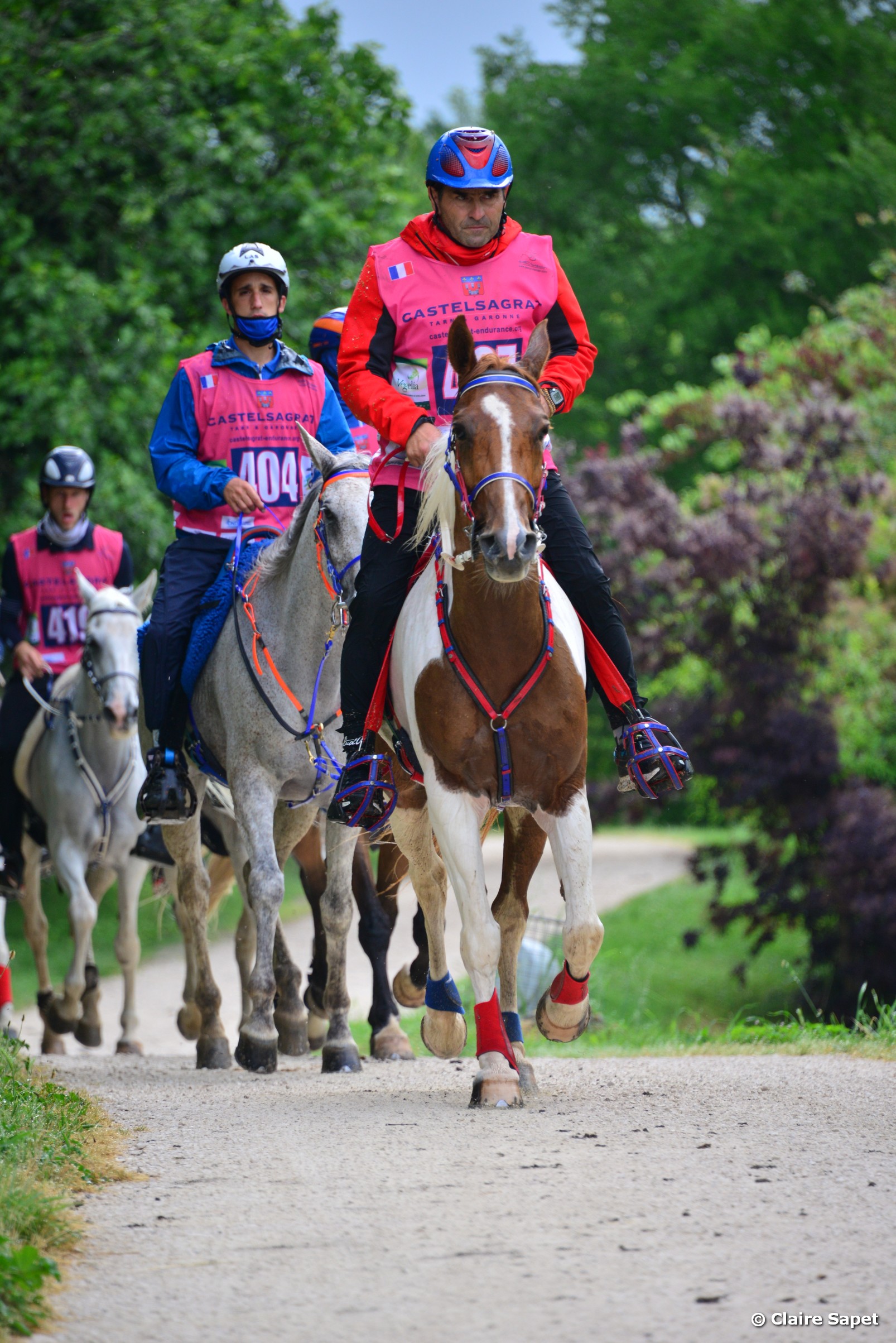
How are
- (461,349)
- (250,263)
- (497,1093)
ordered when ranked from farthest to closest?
(250,263) → (497,1093) → (461,349)

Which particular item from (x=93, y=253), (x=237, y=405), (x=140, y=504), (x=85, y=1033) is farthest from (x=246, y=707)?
(x=93, y=253)

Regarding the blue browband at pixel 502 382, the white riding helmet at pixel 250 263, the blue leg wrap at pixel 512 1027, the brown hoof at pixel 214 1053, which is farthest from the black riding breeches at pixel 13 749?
the blue browband at pixel 502 382

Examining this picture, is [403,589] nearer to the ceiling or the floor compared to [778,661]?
nearer to the floor

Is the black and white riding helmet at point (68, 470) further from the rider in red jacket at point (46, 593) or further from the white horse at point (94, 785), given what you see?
the white horse at point (94, 785)

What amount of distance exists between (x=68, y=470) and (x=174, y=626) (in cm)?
326

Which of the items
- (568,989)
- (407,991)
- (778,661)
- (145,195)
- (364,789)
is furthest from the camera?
(145,195)

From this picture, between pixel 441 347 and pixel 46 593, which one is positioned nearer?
pixel 441 347

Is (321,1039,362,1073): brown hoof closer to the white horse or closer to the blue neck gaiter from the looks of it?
the white horse

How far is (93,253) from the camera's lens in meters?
17.8

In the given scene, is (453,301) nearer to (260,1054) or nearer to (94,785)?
(260,1054)

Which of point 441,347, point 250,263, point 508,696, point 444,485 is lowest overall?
point 508,696

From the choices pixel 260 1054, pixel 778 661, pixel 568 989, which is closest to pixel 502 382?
pixel 568 989

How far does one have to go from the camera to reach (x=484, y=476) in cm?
532

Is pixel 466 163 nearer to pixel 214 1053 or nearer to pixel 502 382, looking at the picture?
pixel 502 382
